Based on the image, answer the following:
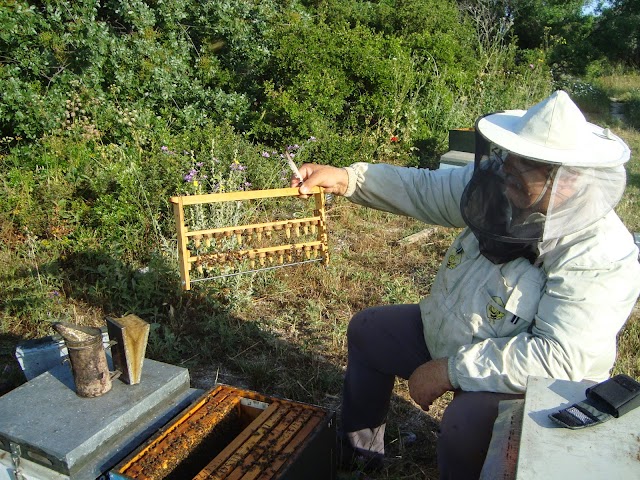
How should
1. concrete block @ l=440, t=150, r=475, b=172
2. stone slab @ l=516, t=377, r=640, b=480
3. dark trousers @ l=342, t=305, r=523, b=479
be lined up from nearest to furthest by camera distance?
stone slab @ l=516, t=377, r=640, b=480, dark trousers @ l=342, t=305, r=523, b=479, concrete block @ l=440, t=150, r=475, b=172

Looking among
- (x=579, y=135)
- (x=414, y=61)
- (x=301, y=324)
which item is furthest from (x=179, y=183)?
(x=414, y=61)

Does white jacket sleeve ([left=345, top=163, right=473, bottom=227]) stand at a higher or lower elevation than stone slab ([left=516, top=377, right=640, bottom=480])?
higher

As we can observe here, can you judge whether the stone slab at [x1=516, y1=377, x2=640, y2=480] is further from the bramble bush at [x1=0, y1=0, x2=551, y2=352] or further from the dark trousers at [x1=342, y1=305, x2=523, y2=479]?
the bramble bush at [x1=0, y1=0, x2=551, y2=352]

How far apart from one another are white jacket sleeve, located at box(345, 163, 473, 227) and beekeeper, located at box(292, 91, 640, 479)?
0.31 metres

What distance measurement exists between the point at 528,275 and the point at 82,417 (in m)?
1.58

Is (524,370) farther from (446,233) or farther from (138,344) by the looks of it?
(446,233)

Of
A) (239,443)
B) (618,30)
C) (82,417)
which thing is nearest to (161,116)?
(82,417)

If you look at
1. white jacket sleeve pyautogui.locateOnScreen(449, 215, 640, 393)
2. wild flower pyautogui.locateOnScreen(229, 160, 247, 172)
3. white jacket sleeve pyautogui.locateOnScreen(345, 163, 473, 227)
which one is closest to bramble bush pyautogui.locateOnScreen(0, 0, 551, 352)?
wild flower pyautogui.locateOnScreen(229, 160, 247, 172)

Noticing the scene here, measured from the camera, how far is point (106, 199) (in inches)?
167

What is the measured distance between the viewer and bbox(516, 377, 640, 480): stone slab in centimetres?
132

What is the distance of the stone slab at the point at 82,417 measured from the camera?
1.81 meters

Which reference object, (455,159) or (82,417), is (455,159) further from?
(82,417)

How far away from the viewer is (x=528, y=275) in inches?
81.0

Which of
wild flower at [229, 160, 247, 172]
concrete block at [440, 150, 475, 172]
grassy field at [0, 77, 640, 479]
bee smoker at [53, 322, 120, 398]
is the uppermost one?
wild flower at [229, 160, 247, 172]
